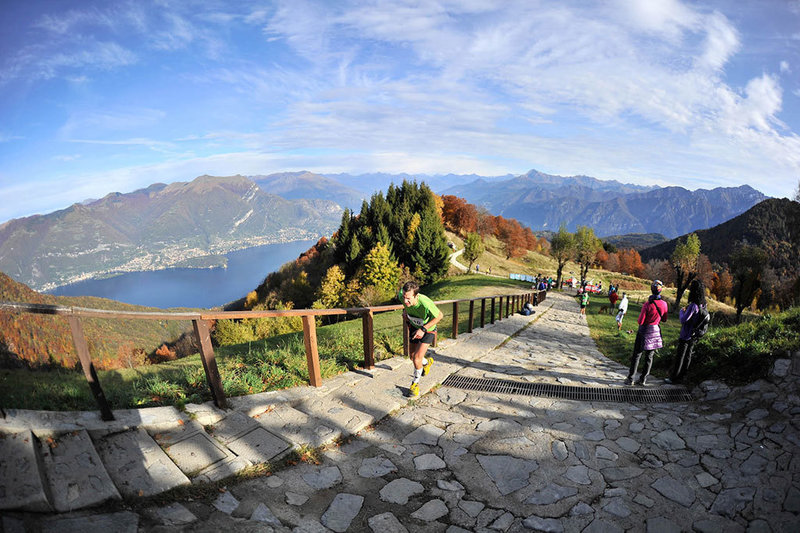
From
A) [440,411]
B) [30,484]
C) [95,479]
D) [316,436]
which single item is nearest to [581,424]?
[440,411]

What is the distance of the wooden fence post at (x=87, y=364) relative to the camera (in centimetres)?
301

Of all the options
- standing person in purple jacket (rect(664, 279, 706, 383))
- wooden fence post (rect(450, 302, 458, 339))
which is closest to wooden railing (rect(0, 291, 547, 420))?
wooden fence post (rect(450, 302, 458, 339))

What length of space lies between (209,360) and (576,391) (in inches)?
203

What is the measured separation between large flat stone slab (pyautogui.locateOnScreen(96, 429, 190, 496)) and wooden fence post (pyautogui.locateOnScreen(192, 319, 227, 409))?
82cm

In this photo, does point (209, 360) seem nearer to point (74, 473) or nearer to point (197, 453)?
point (197, 453)

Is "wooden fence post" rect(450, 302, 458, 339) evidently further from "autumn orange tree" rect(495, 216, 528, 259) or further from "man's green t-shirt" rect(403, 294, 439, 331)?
"autumn orange tree" rect(495, 216, 528, 259)

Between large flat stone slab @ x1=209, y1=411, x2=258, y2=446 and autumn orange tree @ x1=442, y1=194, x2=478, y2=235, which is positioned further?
autumn orange tree @ x1=442, y1=194, x2=478, y2=235

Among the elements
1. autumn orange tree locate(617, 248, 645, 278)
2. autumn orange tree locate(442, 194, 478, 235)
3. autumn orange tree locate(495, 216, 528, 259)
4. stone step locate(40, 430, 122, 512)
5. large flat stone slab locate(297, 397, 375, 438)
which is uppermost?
autumn orange tree locate(442, 194, 478, 235)

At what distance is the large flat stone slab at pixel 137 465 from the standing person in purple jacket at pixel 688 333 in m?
6.99

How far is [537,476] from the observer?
133 inches

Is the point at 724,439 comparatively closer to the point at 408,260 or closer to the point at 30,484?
the point at 30,484

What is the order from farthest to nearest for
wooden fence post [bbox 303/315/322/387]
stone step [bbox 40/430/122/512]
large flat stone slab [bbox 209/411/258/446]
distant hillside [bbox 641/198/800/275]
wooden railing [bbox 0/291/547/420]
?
distant hillside [bbox 641/198/800/275] → wooden fence post [bbox 303/315/322/387] → large flat stone slab [bbox 209/411/258/446] → wooden railing [bbox 0/291/547/420] → stone step [bbox 40/430/122/512]

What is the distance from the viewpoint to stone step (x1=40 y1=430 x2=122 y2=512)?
2354 millimetres

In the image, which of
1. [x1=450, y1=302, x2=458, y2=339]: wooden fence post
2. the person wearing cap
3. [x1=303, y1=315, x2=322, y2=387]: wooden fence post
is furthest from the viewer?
[x1=450, y1=302, x2=458, y2=339]: wooden fence post
